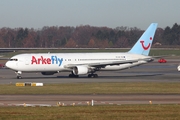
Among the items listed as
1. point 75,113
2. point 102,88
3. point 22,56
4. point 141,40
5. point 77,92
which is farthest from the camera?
point 141,40

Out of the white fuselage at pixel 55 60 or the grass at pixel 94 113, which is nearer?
the grass at pixel 94 113

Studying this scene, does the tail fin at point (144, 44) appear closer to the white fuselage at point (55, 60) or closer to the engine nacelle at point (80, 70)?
the white fuselage at point (55, 60)

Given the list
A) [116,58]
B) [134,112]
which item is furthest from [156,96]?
[116,58]

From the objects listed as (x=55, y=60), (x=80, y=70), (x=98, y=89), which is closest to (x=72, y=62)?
(x=80, y=70)

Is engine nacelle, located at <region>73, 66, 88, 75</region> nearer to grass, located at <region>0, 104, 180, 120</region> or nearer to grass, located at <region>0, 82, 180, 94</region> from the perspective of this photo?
grass, located at <region>0, 82, 180, 94</region>

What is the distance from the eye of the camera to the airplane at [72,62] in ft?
201

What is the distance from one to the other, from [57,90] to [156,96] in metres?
9.89

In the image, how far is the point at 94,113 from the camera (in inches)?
1037

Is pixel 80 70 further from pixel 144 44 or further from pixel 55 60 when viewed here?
pixel 144 44

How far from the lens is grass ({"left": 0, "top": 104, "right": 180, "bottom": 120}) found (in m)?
24.7

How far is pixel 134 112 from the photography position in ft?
87.6

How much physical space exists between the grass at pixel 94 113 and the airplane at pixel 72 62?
106ft

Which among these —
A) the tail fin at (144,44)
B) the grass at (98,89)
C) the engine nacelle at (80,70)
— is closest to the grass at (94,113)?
the grass at (98,89)

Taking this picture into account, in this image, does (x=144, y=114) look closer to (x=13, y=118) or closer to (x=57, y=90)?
(x=13, y=118)
